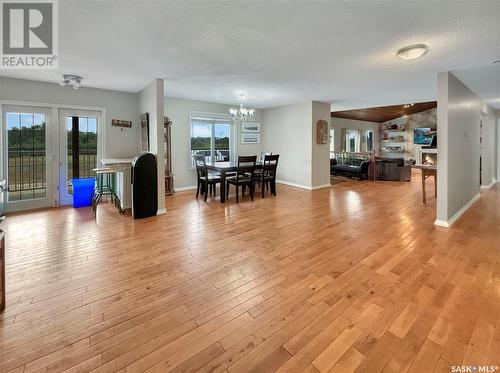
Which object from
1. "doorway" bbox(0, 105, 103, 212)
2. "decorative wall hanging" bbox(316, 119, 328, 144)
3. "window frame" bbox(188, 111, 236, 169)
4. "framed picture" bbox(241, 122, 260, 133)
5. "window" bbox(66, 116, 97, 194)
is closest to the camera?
"doorway" bbox(0, 105, 103, 212)

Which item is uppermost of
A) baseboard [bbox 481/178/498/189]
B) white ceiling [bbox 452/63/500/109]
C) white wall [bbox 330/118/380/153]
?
white wall [bbox 330/118/380/153]

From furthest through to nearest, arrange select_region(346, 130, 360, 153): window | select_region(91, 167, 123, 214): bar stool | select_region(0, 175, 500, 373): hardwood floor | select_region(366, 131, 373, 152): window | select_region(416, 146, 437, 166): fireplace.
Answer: select_region(366, 131, 373, 152): window < select_region(346, 130, 360, 153): window < select_region(416, 146, 437, 166): fireplace < select_region(91, 167, 123, 214): bar stool < select_region(0, 175, 500, 373): hardwood floor

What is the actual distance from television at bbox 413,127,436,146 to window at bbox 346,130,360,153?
2582mm

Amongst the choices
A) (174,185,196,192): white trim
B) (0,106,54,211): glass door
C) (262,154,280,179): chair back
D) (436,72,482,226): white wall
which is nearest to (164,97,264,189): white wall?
(174,185,196,192): white trim

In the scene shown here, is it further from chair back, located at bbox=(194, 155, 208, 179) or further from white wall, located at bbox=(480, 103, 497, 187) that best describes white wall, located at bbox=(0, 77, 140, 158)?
white wall, located at bbox=(480, 103, 497, 187)

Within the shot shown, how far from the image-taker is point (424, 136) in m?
11.9

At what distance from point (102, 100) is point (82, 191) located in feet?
6.33

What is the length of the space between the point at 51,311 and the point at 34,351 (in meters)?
0.42

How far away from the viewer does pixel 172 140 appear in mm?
6422

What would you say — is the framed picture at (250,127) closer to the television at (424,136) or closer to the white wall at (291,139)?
the white wall at (291,139)

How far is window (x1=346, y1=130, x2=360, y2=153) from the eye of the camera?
12.1 metres

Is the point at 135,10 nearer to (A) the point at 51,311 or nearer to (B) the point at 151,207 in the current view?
(A) the point at 51,311

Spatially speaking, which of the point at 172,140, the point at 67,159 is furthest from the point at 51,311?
the point at 172,140

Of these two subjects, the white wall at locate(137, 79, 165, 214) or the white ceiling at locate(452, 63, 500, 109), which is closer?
the white ceiling at locate(452, 63, 500, 109)
